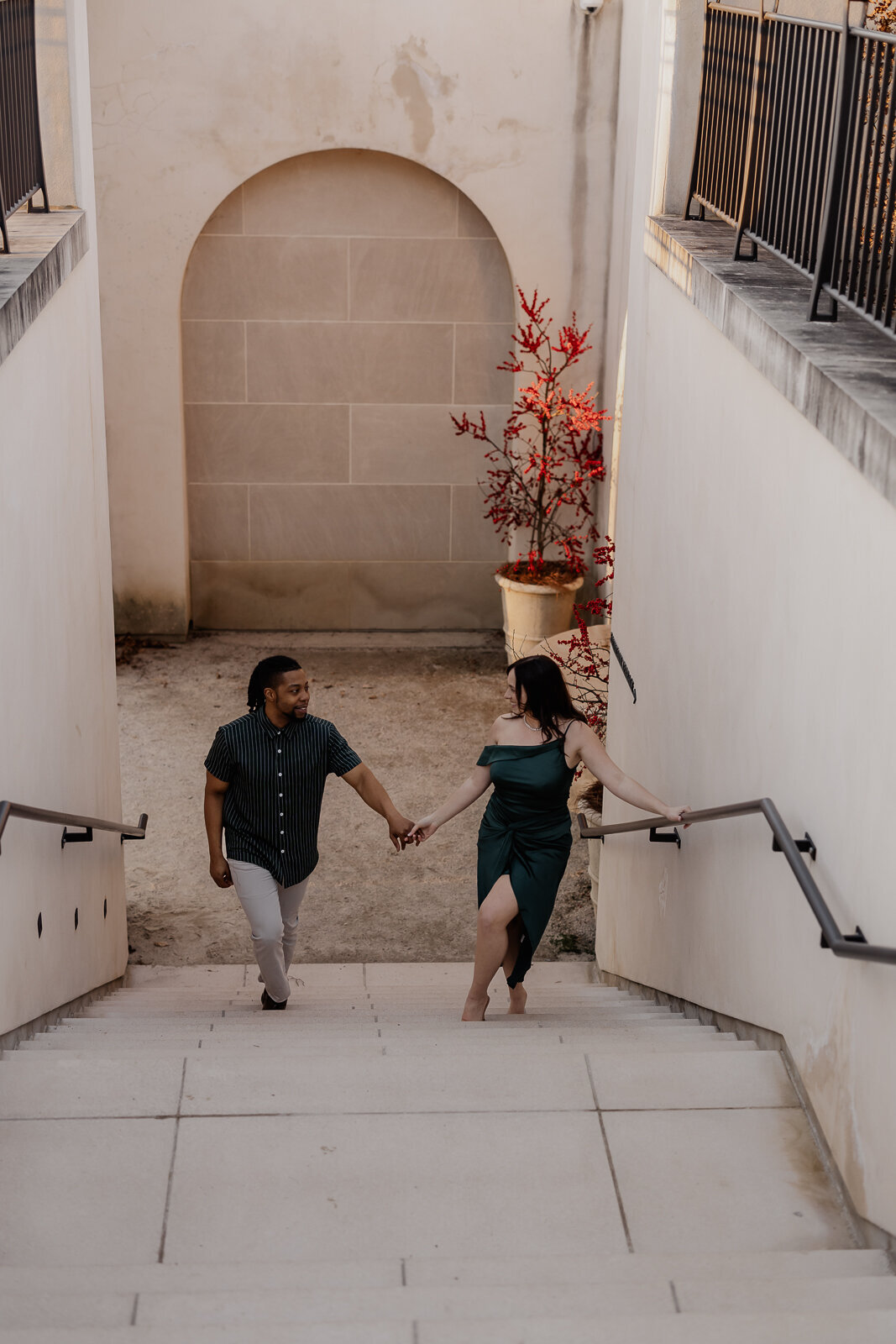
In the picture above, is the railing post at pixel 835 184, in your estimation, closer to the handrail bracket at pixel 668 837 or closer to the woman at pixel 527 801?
the woman at pixel 527 801

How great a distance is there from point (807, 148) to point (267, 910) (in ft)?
11.2

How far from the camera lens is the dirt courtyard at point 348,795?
283 inches

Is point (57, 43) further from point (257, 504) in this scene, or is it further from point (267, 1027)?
point (257, 504)

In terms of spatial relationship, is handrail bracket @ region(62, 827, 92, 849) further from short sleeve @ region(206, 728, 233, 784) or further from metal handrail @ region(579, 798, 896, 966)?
metal handrail @ region(579, 798, 896, 966)

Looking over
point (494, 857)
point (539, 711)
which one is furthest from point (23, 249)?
point (494, 857)

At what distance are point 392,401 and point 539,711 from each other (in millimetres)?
6504

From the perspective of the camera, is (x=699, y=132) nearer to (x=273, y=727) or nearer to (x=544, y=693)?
(x=544, y=693)

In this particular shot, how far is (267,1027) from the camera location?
4809 mm

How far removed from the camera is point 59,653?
16.1 feet

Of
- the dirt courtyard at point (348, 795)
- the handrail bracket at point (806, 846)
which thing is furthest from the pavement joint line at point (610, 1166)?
the dirt courtyard at point (348, 795)

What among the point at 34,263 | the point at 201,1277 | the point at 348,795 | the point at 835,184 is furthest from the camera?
the point at 348,795

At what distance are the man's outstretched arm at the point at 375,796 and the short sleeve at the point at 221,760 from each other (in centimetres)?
44

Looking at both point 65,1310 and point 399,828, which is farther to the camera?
point 399,828

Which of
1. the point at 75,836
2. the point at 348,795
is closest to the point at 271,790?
the point at 75,836
